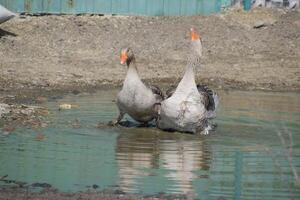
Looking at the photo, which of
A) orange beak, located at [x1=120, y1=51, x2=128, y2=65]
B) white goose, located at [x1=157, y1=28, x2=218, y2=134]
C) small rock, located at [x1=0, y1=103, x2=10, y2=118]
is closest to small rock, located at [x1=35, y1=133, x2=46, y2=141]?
small rock, located at [x1=0, y1=103, x2=10, y2=118]

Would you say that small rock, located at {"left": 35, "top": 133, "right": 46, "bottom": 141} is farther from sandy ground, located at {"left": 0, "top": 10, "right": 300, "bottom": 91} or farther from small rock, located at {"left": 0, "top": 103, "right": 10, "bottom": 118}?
sandy ground, located at {"left": 0, "top": 10, "right": 300, "bottom": 91}

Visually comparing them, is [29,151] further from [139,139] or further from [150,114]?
[150,114]

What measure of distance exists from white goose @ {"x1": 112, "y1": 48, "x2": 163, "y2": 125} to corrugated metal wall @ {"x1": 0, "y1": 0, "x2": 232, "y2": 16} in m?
12.5

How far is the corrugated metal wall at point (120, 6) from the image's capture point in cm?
2575

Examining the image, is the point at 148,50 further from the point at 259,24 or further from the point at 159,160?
the point at 159,160

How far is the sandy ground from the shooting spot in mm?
20531

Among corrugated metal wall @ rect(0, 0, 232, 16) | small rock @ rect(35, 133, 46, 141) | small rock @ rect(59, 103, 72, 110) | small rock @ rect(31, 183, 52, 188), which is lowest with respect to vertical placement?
small rock @ rect(31, 183, 52, 188)

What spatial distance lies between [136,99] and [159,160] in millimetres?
2621

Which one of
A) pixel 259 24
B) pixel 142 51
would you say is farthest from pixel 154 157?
pixel 259 24

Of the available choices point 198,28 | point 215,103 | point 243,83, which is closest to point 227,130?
point 215,103

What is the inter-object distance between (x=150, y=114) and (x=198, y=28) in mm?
14177

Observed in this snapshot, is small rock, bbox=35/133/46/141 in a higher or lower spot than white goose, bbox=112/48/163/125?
lower

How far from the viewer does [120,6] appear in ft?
90.6

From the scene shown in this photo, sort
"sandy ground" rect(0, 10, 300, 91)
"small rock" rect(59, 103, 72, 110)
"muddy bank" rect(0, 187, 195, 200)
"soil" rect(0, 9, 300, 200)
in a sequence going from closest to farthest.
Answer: "muddy bank" rect(0, 187, 195, 200) < "small rock" rect(59, 103, 72, 110) < "soil" rect(0, 9, 300, 200) < "sandy ground" rect(0, 10, 300, 91)
